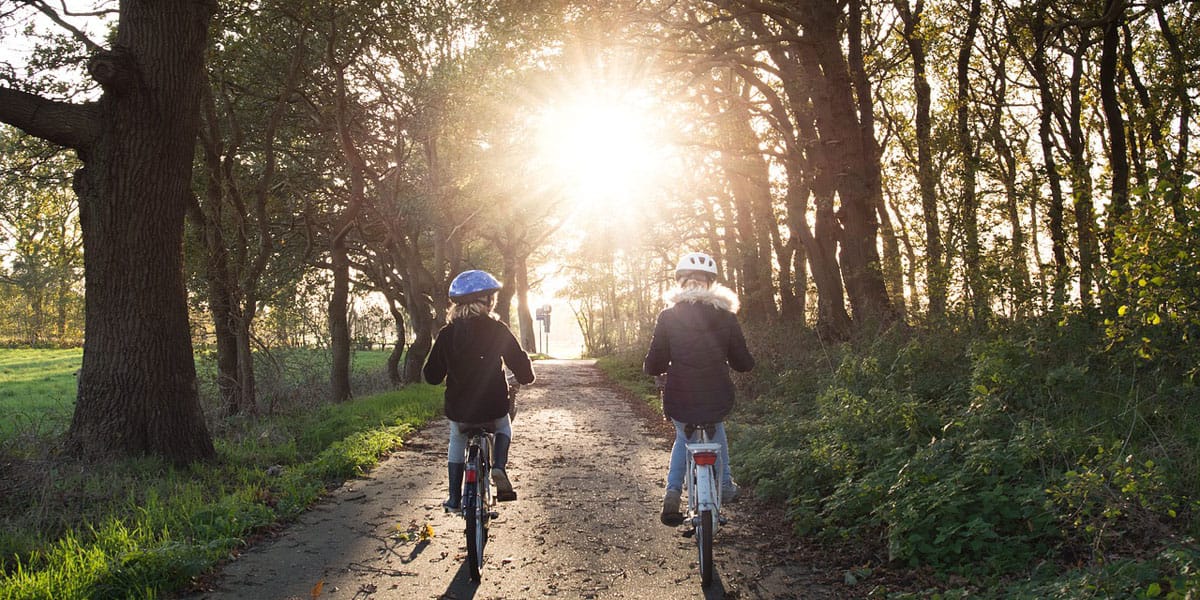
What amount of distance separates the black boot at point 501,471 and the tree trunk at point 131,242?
3.97 m

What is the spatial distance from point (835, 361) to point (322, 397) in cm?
1163

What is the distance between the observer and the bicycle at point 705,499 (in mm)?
5141

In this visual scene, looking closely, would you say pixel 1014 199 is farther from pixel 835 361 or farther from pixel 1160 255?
pixel 1160 255

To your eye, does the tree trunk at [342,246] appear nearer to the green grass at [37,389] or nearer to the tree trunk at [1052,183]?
the green grass at [37,389]

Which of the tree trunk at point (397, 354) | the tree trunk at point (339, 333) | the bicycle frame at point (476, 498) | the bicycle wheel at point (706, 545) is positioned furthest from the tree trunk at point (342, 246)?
the bicycle wheel at point (706, 545)

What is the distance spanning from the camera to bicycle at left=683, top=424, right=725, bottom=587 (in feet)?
16.9

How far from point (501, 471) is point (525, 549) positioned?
24.9 inches

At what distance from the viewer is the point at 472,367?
599 centimetres

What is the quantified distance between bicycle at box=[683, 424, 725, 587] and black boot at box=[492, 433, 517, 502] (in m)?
1.36

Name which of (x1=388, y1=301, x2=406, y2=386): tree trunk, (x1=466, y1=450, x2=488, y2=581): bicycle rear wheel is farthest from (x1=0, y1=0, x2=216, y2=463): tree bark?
(x1=388, y1=301, x2=406, y2=386): tree trunk

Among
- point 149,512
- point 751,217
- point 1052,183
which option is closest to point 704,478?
point 149,512

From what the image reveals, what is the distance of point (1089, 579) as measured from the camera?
4012 mm

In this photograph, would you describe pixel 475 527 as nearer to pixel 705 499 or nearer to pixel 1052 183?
pixel 705 499

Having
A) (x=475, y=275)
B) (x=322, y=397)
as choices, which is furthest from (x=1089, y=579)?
(x=322, y=397)
